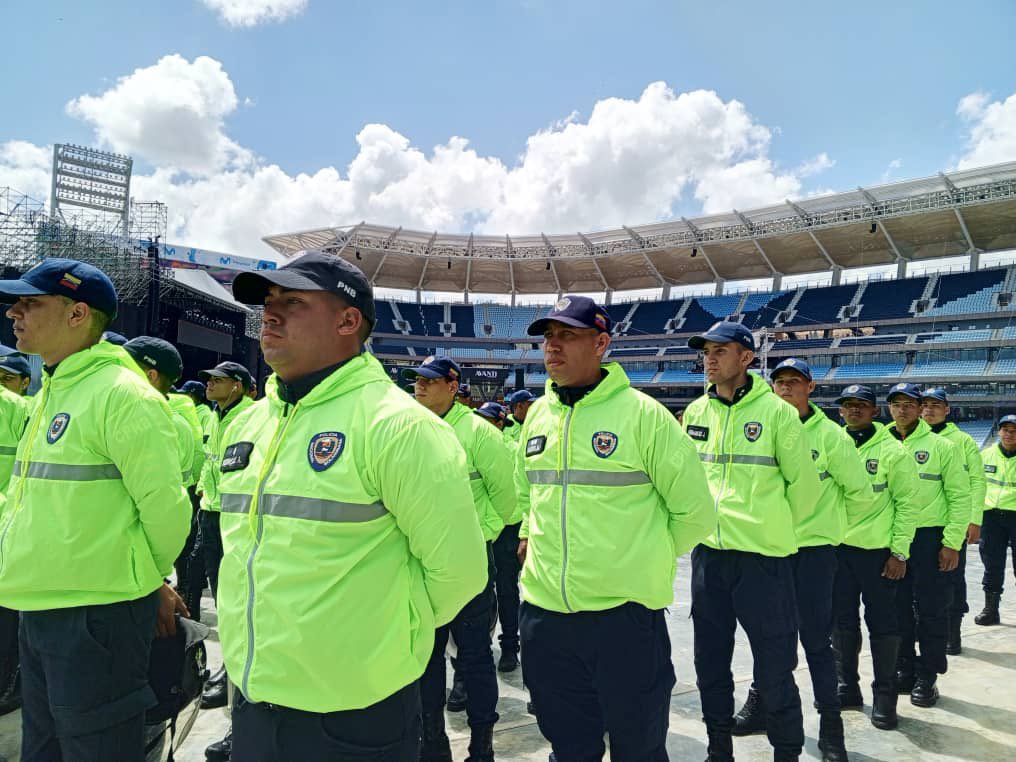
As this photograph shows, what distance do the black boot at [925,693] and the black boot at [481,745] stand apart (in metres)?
3.25

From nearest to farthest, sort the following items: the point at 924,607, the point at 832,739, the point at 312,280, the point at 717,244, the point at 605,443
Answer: the point at 312,280, the point at 605,443, the point at 832,739, the point at 924,607, the point at 717,244

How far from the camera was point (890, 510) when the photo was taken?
14.3 feet

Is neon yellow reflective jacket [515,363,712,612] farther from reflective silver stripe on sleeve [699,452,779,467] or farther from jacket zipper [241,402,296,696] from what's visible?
jacket zipper [241,402,296,696]

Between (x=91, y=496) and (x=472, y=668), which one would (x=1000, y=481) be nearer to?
(x=472, y=668)

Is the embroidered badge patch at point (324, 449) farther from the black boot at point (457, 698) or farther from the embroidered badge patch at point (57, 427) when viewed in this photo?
the black boot at point (457, 698)

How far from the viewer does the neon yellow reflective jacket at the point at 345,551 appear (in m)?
1.55

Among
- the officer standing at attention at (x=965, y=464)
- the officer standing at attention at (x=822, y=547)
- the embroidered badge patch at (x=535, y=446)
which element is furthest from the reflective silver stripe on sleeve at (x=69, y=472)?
the officer standing at attention at (x=965, y=464)

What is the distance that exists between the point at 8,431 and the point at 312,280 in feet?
12.0

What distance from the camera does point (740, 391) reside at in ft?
11.4

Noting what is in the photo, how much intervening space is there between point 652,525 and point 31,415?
2.62 meters

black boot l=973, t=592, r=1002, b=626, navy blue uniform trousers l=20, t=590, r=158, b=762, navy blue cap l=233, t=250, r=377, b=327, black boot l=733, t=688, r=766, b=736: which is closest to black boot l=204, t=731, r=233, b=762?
navy blue uniform trousers l=20, t=590, r=158, b=762

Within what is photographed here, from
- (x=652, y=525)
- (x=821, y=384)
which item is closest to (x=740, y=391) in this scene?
(x=652, y=525)

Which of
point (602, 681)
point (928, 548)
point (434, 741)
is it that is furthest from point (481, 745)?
point (928, 548)

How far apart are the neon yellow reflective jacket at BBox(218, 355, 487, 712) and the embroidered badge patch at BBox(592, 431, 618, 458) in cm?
96
